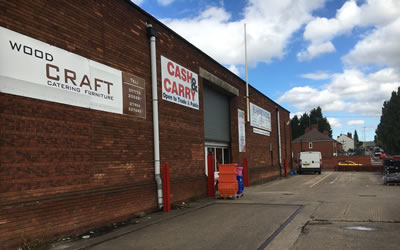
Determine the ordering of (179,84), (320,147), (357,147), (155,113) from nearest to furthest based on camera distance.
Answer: (155,113) < (179,84) < (320,147) < (357,147)

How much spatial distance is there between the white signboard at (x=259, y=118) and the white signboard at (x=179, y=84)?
9672mm

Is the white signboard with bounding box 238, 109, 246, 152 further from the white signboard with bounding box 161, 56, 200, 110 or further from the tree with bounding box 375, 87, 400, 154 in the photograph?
the tree with bounding box 375, 87, 400, 154

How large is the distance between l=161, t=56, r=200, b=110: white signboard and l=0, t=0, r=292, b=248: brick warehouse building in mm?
43

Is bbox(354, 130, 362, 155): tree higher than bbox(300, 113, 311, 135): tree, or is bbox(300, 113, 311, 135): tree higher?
bbox(300, 113, 311, 135): tree

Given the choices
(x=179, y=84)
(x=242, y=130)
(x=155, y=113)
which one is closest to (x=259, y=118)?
(x=242, y=130)

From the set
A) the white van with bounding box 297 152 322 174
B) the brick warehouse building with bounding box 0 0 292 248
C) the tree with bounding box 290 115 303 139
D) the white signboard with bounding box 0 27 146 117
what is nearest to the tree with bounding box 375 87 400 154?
the white van with bounding box 297 152 322 174

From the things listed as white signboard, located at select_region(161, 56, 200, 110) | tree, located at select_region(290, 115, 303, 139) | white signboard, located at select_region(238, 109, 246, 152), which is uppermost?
tree, located at select_region(290, 115, 303, 139)

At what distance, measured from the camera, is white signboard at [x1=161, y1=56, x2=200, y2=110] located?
42.7ft

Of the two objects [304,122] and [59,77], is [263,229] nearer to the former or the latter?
[59,77]

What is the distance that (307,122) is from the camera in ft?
393

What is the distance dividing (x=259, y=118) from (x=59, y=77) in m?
20.0

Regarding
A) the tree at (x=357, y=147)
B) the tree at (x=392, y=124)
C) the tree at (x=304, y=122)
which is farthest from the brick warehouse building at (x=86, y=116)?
the tree at (x=304, y=122)

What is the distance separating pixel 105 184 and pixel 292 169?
30605 millimetres

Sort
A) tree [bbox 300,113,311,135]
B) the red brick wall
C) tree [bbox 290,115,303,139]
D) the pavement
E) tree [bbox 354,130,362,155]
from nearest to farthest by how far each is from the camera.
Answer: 1. the pavement
2. the red brick wall
3. tree [bbox 354,130,362,155]
4. tree [bbox 300,113,311,135]
5. tree [bbox 290,115,303,139]
